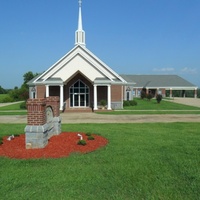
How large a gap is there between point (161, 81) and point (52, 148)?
57376 millimetres

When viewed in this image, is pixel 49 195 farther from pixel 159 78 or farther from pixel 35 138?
pixel 159 78

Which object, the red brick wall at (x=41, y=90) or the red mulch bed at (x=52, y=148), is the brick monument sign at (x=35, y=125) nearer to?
the red mulch bed at (x=52, y=148)

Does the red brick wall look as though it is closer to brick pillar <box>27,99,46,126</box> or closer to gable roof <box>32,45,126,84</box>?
gable roof <box>32,45,126,84</box>

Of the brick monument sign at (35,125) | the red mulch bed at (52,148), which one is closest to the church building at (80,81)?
the red mulch bed at (52,148)

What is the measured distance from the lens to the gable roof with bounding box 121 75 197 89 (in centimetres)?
6125

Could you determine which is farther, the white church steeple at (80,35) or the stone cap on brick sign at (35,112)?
the white church steeple at (80,35)

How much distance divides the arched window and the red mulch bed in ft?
61.4

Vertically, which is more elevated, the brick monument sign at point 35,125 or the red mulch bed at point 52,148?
the brick monument sign at point 35,125

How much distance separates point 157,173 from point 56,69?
23399mm

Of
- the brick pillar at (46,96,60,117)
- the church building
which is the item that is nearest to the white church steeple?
the church building

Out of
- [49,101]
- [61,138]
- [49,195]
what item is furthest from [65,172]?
[49,101]

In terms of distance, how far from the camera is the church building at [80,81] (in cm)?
2759

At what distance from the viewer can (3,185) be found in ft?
18.3

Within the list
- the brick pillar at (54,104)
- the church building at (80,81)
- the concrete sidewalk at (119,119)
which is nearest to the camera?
the brick pillar at (54,104)
